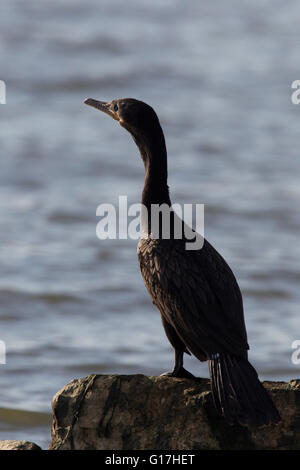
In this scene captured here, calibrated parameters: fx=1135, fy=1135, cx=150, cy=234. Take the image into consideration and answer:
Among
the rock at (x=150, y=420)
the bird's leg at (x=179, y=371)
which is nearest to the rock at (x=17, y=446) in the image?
the rock at (x=150, y=420)

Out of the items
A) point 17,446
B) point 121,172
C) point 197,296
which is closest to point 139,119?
point 197,296

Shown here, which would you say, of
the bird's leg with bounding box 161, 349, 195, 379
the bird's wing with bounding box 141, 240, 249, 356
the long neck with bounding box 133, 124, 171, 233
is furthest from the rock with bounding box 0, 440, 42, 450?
the long neck with bounding box 133, 124, 171, 233

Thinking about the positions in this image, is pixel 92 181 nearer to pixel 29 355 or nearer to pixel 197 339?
pixel 29 355

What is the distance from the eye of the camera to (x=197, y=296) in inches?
248

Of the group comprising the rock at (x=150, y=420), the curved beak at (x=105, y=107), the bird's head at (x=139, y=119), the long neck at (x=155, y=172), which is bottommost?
the rock at (x=150, y=420)

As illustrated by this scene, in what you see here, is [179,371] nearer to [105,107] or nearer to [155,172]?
[155,172]

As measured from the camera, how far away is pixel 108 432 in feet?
20.1

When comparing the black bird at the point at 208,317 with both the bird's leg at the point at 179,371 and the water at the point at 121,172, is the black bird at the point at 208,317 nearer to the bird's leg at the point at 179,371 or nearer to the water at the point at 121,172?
the bird's leg at the point at 179,371

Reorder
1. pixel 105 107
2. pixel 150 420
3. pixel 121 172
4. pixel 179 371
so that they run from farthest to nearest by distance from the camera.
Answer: pixel 121 172 → pixel 105 107 → pixel 179 371 → pixel 150 420

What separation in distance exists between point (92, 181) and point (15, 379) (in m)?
5.78

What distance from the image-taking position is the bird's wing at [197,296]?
620 cm

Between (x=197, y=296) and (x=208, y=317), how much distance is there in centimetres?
15

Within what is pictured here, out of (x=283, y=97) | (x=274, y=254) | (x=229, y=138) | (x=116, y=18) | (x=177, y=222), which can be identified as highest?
(x=116, y=18)

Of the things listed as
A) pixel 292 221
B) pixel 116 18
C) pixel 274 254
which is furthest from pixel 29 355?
pixel 116 18
